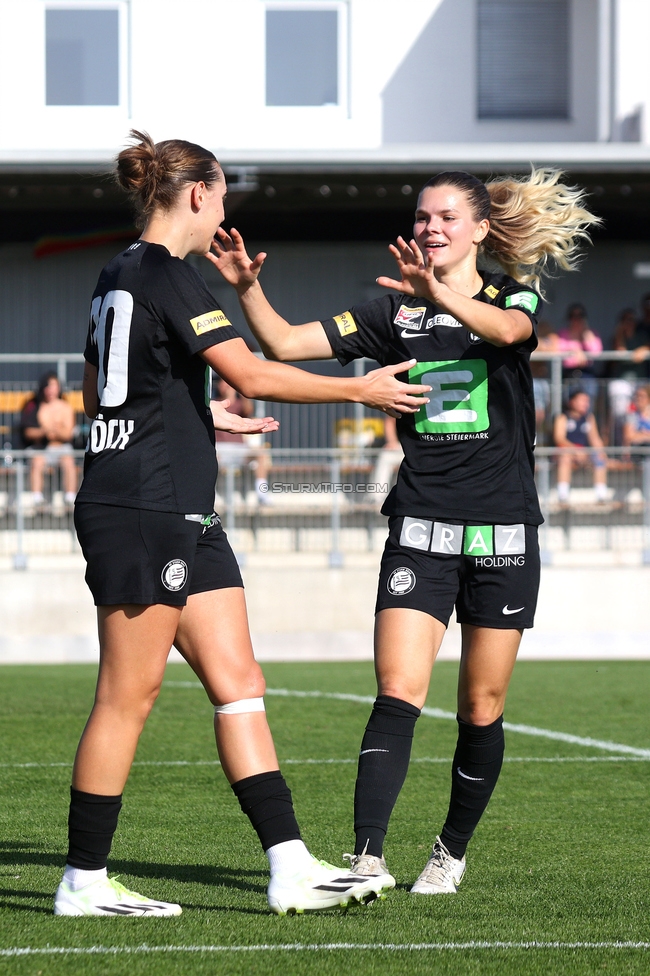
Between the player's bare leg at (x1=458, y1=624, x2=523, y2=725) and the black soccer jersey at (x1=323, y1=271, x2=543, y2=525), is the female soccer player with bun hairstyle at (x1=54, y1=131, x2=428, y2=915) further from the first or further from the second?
the player's bare leg at (x1=458, y1=624, x2=523, y2=725)

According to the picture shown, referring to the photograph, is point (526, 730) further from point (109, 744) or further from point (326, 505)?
point (326, 505)

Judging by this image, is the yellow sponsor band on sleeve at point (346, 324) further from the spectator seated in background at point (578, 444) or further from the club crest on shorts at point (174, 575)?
the spectator seated in background at point (578, 444)

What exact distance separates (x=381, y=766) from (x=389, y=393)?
3.66 ft

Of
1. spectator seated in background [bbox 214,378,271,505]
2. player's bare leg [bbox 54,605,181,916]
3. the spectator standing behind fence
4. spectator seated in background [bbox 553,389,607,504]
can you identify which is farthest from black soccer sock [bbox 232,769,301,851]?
the spectator standing behind fence

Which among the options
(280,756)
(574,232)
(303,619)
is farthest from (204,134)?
(574,232)

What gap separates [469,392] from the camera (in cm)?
416

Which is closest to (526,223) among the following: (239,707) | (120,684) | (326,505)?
(239,707)

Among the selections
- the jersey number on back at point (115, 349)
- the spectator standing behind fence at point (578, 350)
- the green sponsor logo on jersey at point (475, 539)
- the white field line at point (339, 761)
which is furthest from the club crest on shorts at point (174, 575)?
the spectator standing behind fence at point (578, 350)

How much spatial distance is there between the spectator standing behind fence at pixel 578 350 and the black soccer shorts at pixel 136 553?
1351cm

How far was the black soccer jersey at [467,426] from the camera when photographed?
13.6 ft

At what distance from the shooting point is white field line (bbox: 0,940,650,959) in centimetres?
328

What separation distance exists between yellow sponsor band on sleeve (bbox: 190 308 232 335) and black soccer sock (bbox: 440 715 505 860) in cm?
153

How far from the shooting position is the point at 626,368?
17.6 meters

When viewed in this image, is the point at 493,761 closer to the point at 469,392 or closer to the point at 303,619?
the point at 469,392
